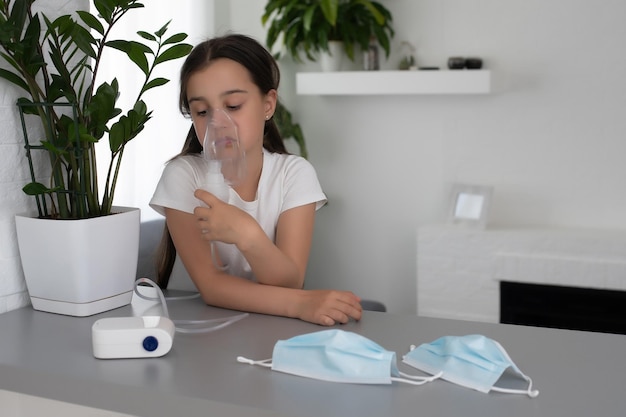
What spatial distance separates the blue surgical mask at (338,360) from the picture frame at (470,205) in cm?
261

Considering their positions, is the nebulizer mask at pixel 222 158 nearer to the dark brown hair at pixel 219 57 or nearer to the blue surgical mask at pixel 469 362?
A: the dark brown hair at pixel 219 57

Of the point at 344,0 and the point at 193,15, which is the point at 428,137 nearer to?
the point at 344,0

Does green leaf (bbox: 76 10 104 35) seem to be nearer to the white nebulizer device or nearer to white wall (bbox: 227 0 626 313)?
the white nebulizer device

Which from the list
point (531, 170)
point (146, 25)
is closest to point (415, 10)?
point (531, 170)

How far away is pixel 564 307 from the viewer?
3.62 metres

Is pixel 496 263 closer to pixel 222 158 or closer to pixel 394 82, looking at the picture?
pixel 394 82

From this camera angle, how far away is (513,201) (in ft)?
13.0

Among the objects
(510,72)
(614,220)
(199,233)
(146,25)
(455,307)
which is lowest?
(455,307)

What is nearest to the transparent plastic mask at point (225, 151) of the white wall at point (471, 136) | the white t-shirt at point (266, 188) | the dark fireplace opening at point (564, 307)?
the white t-shirt at point (266, 188)

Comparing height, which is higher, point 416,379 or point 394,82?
point 394,82

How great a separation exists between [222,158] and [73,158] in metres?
0.31

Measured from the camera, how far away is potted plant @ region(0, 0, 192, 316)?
5.17ft

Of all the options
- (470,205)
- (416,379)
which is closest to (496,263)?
(470,205)

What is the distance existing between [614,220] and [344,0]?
1671 millimetres
